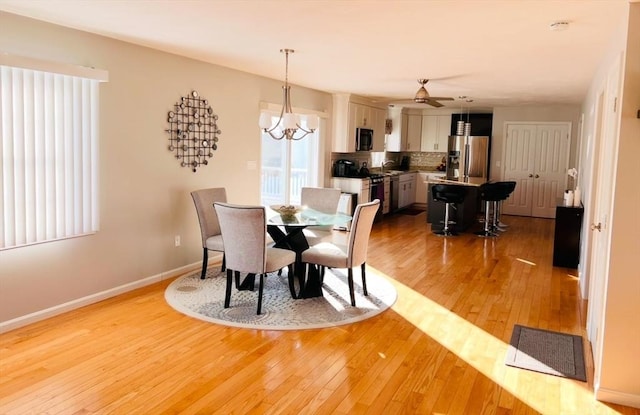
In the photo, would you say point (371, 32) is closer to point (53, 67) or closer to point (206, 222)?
point (53, 67)

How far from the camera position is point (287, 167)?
7.40 meters

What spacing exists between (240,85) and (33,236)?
301 cm

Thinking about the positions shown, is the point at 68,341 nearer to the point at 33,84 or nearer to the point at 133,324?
the point at 133,324

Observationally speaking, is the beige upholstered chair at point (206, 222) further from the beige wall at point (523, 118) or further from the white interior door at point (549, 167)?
the white interior door at point (549, 167)

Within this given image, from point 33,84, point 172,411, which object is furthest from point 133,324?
point 33,84

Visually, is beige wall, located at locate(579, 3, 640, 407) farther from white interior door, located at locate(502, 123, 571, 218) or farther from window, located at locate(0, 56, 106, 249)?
white interior door, located at locate(502, 123, 571, 218)

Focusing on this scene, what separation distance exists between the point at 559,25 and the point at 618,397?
2.39 meters

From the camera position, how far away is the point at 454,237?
7.89m

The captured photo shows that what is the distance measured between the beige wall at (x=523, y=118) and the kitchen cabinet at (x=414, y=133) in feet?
5.77

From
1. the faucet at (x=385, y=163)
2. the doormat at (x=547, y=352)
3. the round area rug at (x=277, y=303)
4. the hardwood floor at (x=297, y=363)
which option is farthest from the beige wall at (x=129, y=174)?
the faucet at (x=385, y=163)

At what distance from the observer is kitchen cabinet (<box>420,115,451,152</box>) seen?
1128 centimetres

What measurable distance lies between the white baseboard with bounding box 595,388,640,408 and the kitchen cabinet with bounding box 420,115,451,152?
8879 millimetres

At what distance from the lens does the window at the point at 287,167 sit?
7176 millimetres

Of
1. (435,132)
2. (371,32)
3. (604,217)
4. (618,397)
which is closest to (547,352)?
(618,397)
